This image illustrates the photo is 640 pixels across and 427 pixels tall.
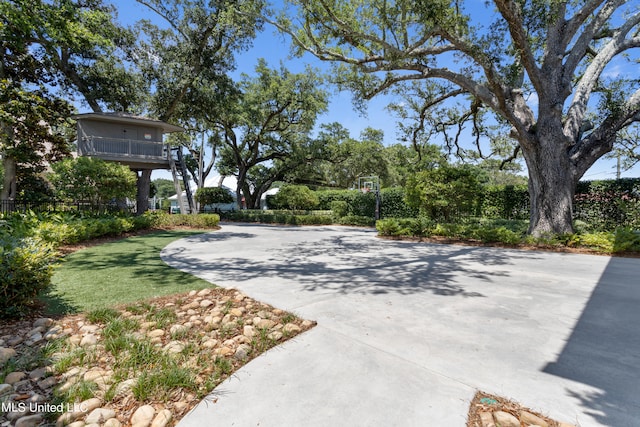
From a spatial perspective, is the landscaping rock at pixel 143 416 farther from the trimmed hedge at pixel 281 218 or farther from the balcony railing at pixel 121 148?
the trimmed hedge at pixel 281 218

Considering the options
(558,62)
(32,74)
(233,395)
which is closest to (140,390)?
(233,395)

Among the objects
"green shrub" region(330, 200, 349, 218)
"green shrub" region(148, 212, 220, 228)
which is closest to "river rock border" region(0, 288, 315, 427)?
"green shrub" region(148, 212, 220, 228)

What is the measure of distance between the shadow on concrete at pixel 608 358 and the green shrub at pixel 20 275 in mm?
5034

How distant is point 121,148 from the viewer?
1488cm

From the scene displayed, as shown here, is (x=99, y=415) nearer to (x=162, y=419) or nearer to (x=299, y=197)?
(x=162, y=419)

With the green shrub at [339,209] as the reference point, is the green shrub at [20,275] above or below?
below

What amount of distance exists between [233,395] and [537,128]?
10924mm

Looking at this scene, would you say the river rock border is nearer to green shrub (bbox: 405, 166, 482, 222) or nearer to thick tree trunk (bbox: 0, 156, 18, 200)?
green shrub (bbox: 405, 166, 482, 222)

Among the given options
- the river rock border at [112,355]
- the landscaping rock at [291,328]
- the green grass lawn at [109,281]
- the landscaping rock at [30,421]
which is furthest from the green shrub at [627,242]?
the landscaping rock at [30,421]

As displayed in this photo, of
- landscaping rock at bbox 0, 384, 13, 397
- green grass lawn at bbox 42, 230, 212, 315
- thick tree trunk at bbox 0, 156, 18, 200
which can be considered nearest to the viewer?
landscaping rock at bbox 0, 384, 13, 397

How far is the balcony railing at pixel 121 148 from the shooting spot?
46.6 ft

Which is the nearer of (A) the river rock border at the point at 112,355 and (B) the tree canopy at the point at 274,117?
(A) the river rock border at the point at 112,355

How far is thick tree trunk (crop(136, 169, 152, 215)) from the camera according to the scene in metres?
16.6

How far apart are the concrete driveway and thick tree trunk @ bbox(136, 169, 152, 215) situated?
44.3ft
